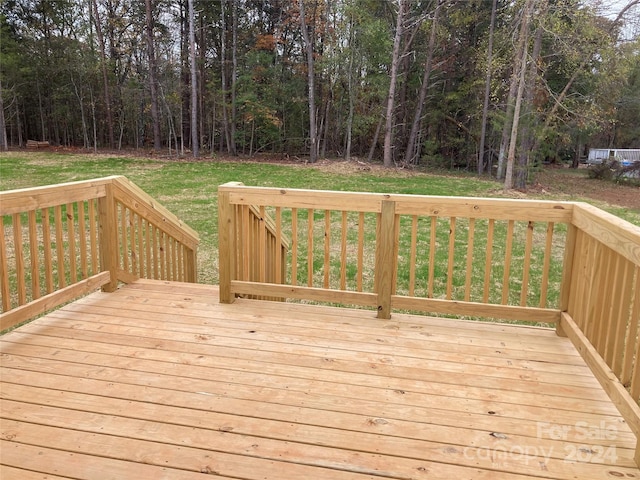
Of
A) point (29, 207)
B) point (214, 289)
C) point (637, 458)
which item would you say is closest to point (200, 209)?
point (214, 289)

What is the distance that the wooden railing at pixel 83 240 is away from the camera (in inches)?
107

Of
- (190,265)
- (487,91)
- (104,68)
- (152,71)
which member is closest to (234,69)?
(152,71)

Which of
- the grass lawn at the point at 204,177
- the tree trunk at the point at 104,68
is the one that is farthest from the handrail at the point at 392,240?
the tree trunk at the point at 104,68

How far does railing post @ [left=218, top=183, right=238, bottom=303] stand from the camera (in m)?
3.28

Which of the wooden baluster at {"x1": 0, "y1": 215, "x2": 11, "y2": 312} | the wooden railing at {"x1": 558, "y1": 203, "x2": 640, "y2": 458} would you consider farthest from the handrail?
the wooden baluster at {"x1": 0, "y1": 215, "x2": 11, "y2": 312}

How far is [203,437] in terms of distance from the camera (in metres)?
1.85

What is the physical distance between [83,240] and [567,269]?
3.09 m

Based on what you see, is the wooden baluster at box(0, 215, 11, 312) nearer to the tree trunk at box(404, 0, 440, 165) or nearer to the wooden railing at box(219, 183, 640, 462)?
the wooden railing at box(219, 183, 640, 462)

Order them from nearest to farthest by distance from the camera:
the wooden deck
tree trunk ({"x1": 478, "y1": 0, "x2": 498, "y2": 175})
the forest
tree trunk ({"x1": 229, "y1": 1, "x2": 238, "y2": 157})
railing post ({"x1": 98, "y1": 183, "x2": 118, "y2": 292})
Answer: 1. the wooden deck
2. railing post ({"x1": 98, "y1": 183, "x2": 118, "y2": 292})
3. tree trunk ({"x1": 478, "y1": 0, "x2": 498, "y2": 175})
4. the forest
5. tree trunk ({"x1": 229, "y1": 1, "x2": 238, "y2": 157})

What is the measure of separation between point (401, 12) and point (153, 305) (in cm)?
1557

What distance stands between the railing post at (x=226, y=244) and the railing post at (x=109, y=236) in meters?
0.87

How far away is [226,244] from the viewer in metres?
3.34

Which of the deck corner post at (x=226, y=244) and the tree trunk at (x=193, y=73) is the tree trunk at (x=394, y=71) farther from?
the deck corner post at (x=226, y=244)

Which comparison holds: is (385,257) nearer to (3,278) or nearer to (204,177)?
(3,278)
